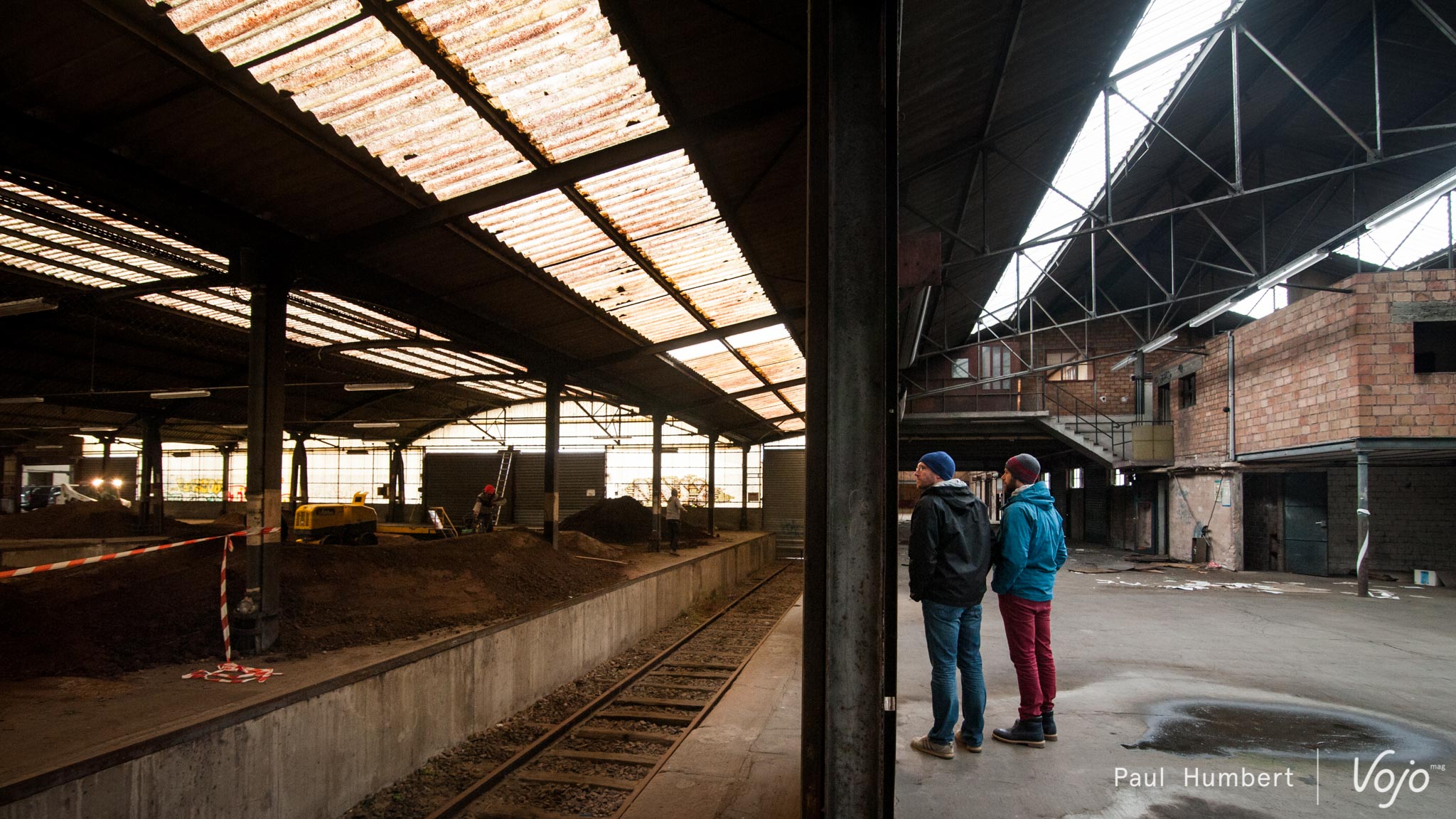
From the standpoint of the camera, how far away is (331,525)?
45.6 feet

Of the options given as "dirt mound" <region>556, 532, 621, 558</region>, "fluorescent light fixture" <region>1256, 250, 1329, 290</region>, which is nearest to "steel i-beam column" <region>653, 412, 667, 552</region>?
"dirt mound" <region>556, 532, 621, 558</region>

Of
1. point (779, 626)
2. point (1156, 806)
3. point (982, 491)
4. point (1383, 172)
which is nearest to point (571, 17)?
point (1156, 806)

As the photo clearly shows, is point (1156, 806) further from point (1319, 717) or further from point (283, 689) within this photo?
point (283, 689)

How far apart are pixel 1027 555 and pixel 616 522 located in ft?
57.1

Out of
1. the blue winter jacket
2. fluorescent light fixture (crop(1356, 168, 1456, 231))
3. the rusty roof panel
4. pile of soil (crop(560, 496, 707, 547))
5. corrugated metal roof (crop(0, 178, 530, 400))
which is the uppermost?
fluorescent light fixture (crop(1356, 168, 1456, 231))

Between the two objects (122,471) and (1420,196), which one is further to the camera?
(122,471)

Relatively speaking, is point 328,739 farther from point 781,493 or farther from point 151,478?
point 781,493

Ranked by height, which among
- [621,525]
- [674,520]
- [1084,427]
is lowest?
[621,525]

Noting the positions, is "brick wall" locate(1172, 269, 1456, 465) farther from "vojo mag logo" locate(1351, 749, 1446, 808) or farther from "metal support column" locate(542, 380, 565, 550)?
"metal support column" locate(542, 380, 565, 550)

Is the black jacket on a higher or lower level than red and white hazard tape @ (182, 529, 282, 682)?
higher

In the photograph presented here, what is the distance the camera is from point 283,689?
5.27 m

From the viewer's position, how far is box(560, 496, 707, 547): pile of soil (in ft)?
66.7

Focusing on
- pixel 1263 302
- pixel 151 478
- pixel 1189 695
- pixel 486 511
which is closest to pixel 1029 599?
pixel 1189 695

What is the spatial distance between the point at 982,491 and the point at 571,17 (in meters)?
46.5
